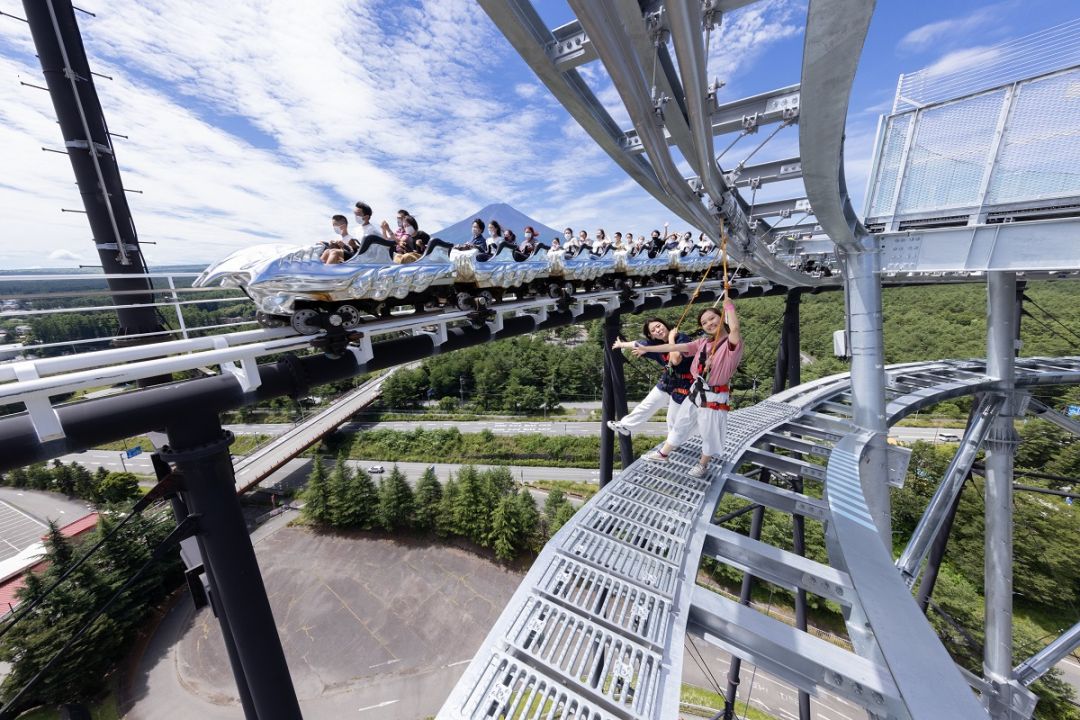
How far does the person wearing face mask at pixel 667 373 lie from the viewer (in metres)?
3.62

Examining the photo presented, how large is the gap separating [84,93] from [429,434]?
23990mm

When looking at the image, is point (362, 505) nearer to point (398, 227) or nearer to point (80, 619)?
point (80, 619)

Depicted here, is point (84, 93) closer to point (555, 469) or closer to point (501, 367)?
point (555, 469)

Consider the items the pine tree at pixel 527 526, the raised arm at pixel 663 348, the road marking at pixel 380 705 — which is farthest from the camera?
the pine tree at pixel 527 526

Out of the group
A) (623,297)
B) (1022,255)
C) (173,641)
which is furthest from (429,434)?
(1022,255)

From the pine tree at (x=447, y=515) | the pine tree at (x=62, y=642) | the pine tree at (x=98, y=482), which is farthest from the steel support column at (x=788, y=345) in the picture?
the pine tree at (x=98, y=482)

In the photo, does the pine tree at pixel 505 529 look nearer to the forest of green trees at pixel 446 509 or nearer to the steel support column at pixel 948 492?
the forest of green trees at pixel 446 509

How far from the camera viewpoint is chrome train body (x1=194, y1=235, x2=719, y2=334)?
9.29 ft

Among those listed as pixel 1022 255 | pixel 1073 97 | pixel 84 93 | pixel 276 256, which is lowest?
pixel 1022 255

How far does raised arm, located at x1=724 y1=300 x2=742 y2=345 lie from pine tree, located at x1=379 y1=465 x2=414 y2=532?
16402 millimetres

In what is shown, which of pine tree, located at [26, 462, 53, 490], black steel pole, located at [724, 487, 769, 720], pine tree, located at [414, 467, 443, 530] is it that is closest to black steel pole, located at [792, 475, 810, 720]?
black steel pole, located at [724, 487, 769, 720]

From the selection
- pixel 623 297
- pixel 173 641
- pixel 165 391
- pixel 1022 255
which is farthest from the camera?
pixel 173 641

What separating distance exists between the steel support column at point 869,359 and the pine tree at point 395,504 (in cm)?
1603

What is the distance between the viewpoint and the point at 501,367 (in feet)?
106
